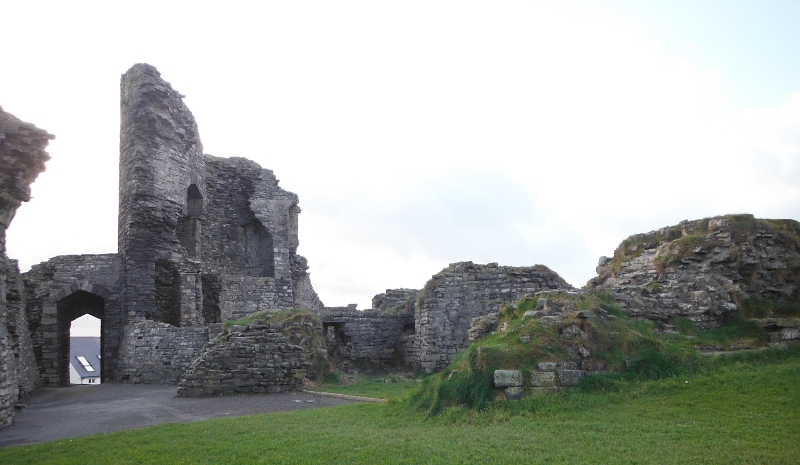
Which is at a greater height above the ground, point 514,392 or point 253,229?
point 253,229

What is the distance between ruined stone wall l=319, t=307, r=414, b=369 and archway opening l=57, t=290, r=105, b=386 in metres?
9.12

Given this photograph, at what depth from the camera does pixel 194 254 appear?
29219 millimetres

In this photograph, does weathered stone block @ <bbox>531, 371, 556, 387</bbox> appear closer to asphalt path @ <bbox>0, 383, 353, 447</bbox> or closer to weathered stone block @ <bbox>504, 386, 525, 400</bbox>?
weathered stone block @ <bbox>504, 386, 525, 400</bbox>

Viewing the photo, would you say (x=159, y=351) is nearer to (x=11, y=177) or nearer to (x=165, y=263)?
(x=165, y=263)

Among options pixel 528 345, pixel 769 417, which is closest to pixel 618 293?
pixel 528 345

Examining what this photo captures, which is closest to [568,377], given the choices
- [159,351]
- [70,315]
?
[159,351]

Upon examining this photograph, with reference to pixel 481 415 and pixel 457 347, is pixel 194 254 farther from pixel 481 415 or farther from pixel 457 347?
pixel 481 415

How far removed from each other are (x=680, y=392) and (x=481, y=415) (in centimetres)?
298

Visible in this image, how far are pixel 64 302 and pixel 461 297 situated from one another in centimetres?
1559

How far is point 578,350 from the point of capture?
Result: 10391 mm

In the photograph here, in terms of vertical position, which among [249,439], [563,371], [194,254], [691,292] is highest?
[194,254]

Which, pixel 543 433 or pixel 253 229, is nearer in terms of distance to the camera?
pixel 543 433

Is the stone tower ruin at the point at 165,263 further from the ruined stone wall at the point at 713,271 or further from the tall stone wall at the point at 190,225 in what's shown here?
the ruined stone wall at the point at 713,271

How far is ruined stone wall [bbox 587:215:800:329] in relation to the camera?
1250 cm
